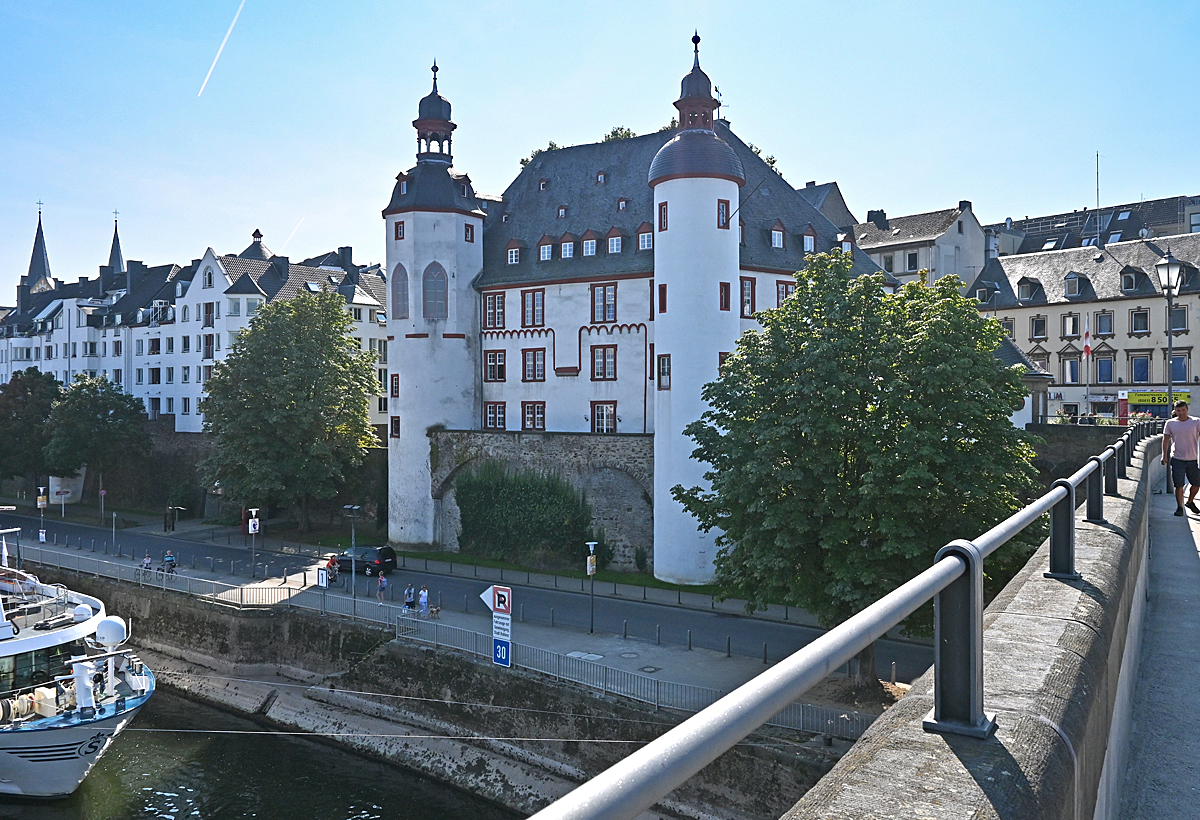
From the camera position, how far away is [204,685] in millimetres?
36781

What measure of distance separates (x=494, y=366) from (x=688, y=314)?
14.5 meters

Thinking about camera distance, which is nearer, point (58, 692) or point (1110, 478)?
point (1110, 478)

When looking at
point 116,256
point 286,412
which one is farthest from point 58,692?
point 116,256

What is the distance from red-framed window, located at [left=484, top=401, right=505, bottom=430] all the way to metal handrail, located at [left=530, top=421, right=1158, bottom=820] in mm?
46491

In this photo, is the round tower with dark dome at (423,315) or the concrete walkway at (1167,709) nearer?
the concrete walkway at (1167,709)

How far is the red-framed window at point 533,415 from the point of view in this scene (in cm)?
4881

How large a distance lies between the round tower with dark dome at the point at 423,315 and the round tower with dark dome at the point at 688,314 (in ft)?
43.5

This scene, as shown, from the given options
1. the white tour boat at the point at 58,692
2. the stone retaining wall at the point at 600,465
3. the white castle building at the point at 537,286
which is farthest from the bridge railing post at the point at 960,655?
the white castle building at the point at 537,286

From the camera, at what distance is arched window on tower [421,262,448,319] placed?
159 feet

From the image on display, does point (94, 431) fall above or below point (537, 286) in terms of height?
below

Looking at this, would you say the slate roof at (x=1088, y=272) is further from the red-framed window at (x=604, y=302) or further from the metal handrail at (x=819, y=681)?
the metal handrail at (x=819, y=681)

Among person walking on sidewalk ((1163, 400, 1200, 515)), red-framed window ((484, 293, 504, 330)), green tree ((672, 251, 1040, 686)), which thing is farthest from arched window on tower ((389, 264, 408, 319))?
person walking on sidewalk ((1163, 400, 1200, 515))

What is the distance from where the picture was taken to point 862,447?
24.0m

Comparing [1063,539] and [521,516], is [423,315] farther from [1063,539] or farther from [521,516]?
[1063,539]
